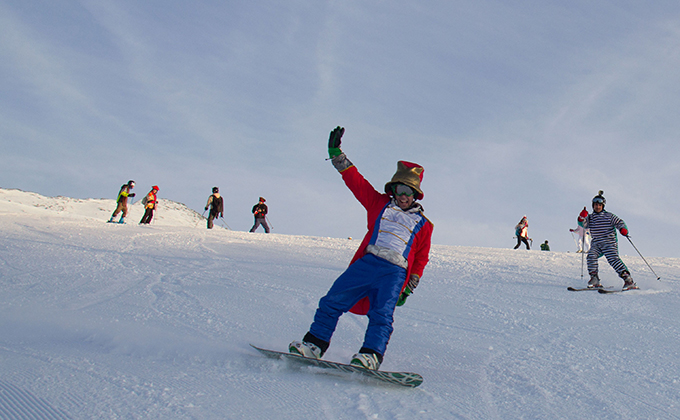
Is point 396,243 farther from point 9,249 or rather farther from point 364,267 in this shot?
point 9,249

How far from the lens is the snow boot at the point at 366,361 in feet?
8.95

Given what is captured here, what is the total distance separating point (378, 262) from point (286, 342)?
1.10 m

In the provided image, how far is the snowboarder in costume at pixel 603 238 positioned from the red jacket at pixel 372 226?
5095mm

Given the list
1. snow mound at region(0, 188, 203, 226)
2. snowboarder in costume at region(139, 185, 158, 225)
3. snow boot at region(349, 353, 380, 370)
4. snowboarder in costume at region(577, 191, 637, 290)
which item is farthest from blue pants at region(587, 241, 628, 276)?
snow mound at region(0, 188, 203, 226)

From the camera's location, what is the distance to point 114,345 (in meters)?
3.24

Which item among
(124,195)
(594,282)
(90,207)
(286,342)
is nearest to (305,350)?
(286,342)

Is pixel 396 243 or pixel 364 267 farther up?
pixel 396 243

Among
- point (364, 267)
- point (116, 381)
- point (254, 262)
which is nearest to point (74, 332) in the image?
point (116, 381)

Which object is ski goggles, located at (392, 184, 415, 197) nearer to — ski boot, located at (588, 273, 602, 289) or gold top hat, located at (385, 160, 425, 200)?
gold top hat, located at (385, 160, 425, 200)

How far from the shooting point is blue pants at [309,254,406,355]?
123 inches

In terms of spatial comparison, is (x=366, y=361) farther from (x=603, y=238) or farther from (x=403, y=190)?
(x=603, y=238)

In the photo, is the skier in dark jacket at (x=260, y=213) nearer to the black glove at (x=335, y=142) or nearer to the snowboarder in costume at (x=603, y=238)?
the snowboarder in costume at (x=603, y=238)

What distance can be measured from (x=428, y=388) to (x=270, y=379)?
36.9 inches

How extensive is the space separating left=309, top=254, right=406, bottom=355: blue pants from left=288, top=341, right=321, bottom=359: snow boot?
0.10 metres
